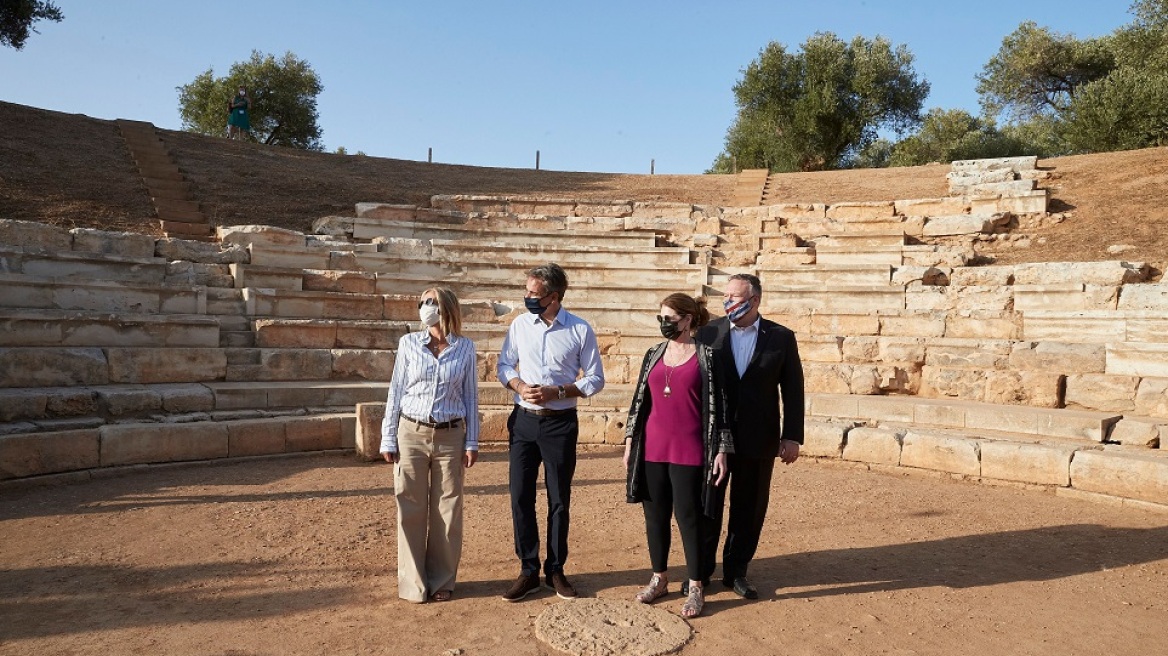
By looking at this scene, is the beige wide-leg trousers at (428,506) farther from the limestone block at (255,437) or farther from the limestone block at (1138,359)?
the limestone block at (1138,359)

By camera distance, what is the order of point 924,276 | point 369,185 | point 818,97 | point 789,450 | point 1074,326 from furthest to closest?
point 818,97 < point 369,185 < point 924,276 < point 1074,326 < point 789,450

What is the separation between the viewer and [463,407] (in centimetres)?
443

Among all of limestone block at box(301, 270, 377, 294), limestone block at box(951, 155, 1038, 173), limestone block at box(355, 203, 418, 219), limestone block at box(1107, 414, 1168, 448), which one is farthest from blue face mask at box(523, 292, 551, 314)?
limestone block at box(951, 155, 1038, 173)

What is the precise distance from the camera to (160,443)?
7129 mm

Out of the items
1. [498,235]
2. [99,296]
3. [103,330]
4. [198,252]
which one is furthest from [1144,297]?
[99,296]

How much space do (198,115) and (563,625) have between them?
108 feet

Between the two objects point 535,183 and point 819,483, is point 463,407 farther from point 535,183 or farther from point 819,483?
point 535,183

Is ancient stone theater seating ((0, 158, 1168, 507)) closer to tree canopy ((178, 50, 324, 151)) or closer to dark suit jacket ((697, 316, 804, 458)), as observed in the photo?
dark suit jacket ((697, 316, 804, 458))

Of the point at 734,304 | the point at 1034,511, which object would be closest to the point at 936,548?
the point at 1034,511

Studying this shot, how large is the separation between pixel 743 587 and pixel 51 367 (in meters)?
7.05

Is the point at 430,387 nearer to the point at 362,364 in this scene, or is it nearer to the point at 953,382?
the point at 362,364

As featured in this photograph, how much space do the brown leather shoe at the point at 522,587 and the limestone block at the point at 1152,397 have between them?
7292 mm

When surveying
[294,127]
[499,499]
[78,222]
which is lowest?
[499,499]

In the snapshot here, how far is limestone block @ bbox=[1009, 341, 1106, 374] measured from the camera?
352 inches
